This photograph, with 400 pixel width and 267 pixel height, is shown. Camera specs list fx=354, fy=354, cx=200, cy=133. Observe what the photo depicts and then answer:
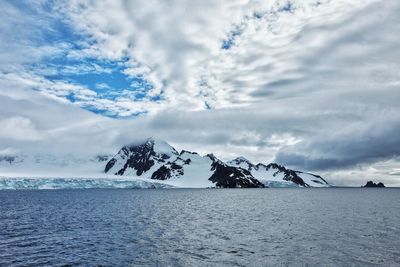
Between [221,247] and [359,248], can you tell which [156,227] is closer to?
[221,247]

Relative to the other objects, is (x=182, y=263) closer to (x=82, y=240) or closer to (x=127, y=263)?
(x=127, y=263)

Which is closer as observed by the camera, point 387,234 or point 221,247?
point 221,247

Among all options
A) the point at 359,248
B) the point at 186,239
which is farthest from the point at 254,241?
the point at 359,248

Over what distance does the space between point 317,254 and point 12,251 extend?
40092 millimetres

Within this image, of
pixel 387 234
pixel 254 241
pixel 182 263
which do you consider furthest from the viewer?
pixel 387 234

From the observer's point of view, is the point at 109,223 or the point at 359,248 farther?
the point at 109,223

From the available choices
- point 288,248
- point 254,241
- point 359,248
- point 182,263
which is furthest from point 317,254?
point 182,263

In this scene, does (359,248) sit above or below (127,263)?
above

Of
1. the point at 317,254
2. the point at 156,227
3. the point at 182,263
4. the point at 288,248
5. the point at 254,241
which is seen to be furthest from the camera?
the point at 156,227

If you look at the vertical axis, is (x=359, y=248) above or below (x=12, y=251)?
above

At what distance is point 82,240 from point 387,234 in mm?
51255

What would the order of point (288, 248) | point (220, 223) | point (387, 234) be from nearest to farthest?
point (288, 248) < point (387, 234) < point (220, 223)

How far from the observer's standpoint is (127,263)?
41438 mm

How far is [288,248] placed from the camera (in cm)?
4897
